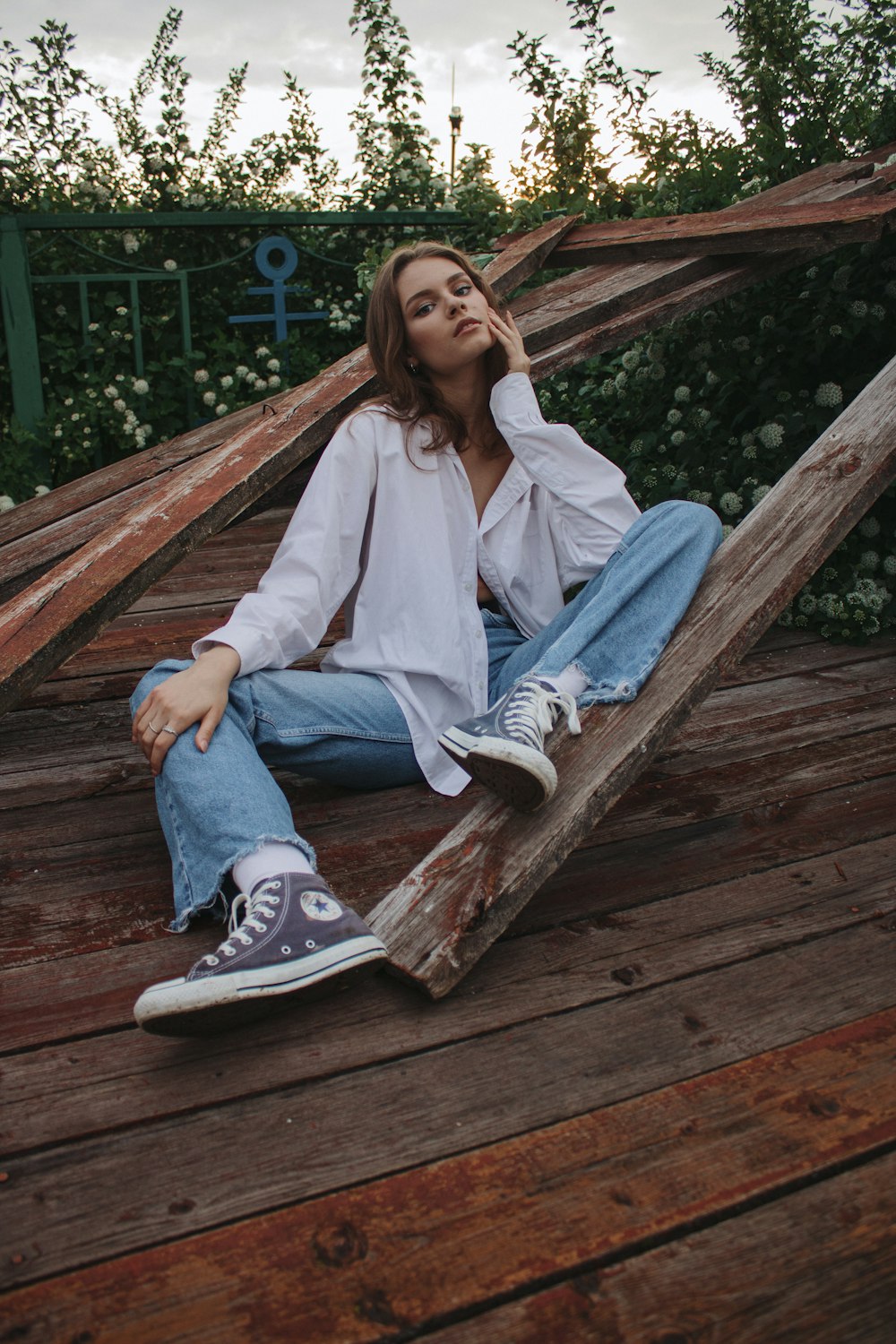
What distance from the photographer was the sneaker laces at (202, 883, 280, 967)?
1.46 meters

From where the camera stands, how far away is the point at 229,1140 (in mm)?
1308

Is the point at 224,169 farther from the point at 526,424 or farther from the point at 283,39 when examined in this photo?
the point at 526,424

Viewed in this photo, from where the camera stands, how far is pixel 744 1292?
1.08 m

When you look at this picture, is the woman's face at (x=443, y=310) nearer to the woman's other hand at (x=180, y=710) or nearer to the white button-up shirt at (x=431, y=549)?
the white button-up shirt at (x=431, y=549)

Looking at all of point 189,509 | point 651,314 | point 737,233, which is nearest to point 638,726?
point 189,509

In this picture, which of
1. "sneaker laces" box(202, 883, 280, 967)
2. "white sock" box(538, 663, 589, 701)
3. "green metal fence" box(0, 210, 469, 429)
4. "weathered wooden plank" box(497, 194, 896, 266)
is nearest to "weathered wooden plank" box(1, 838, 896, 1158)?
"sneaker laces" box(202, 883, 280, 967)

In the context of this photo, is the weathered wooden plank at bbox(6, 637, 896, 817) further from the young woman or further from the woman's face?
the woman's face

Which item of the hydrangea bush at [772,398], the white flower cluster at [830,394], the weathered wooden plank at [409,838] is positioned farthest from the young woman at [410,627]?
the white flower cluster at [830,394]

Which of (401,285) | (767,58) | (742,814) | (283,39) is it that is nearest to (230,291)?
(283,39)

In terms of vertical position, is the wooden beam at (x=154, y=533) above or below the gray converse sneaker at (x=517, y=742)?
above

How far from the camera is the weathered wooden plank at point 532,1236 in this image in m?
1.06

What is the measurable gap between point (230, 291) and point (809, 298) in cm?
293

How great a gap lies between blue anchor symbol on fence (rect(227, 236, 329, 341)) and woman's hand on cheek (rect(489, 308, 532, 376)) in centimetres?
312

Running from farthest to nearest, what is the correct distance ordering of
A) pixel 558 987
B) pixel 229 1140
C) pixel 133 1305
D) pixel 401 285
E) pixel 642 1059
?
pixel 401 285 < pixel 558 987 < pixel 642 1059 < pixel 229 1140 < pixel 133 1305
